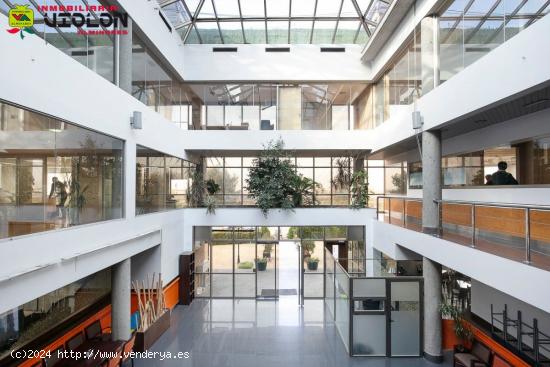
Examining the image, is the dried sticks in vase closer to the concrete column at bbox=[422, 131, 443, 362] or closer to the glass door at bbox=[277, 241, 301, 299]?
the glass door at bbox=[277, 241, 301, 299]

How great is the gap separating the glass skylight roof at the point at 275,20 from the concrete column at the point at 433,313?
9975 millimetres

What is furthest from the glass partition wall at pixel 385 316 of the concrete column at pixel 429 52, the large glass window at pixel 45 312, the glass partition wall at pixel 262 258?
A: the large glass window at pixel 45 312

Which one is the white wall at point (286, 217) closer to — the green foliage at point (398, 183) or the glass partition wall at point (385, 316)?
the green foliage at point (398, 183)

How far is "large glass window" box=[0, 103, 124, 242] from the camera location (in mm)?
5121

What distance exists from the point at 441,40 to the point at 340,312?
833 cm

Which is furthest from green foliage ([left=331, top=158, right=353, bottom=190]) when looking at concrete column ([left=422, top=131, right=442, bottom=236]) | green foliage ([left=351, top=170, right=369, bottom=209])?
concrete column ([left=422, top=131, right=442, bottom=236])

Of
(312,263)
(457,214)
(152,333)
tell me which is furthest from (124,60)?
(312,263)

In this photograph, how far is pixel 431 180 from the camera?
8664mm

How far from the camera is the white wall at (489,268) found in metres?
4.74

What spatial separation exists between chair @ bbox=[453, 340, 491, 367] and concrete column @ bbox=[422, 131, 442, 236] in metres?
2.86

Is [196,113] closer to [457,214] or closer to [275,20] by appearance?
[275,20]

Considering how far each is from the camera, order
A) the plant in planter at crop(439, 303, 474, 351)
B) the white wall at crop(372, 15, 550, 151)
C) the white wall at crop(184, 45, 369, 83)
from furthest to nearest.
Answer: the white wall at crop(184, 45, 369, 83) → the plant in planter at crop(439, 303, 474, 351) → the white wall at crop(372, 15, 550, 151)

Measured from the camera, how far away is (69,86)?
6.44m

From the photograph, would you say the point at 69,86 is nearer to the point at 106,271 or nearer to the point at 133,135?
the point at 133,135
